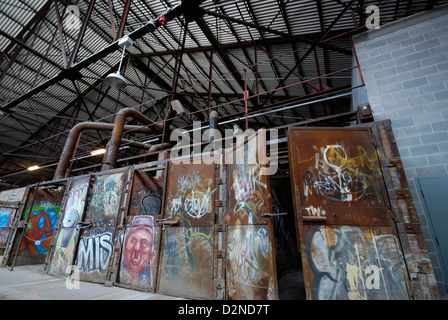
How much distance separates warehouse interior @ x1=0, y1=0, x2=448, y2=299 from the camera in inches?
161

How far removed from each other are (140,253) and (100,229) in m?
1.69

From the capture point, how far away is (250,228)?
3.75 metres

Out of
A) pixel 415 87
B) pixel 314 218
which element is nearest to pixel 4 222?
pixel 314 218

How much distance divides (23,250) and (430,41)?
1417cm

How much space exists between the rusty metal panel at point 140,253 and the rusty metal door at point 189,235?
0.79 feet

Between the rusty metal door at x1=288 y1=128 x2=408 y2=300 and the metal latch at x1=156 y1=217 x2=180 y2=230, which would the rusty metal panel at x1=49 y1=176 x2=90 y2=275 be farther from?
the rusty metal door at x1=288 y1=128 x2=408 y2=300

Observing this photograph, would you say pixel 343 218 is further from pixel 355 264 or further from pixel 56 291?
pixel 56 291

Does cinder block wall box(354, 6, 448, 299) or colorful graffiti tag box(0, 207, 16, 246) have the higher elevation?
cinder block wall box(354, 6, 448, 299)

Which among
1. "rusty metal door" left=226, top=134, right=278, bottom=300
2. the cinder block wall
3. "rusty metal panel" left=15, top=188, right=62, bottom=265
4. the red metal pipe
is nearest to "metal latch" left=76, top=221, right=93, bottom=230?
the red metal pipe

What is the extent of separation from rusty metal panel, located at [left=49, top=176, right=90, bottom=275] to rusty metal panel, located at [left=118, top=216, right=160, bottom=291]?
2.05 m

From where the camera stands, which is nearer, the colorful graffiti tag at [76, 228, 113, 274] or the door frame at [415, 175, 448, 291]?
the door frame at [415, 175, 448, 291]

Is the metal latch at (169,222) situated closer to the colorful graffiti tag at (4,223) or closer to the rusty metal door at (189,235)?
the rusty metal door at (189,235)
